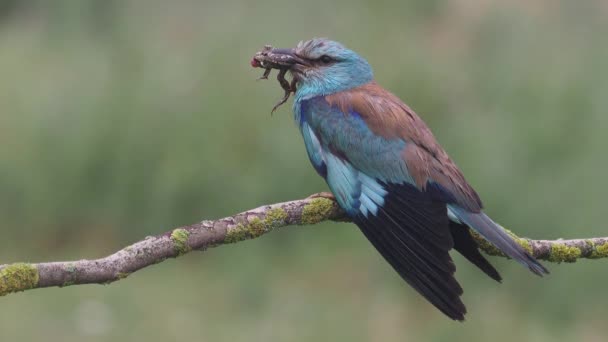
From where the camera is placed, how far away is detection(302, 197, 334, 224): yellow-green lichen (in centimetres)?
462

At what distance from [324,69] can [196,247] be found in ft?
5.62

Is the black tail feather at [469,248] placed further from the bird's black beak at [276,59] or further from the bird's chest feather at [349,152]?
the bird's black beak at [276,59]

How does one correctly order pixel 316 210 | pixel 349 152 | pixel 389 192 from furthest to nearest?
pixel 349 152
pixel 389 192
pixel 316 210

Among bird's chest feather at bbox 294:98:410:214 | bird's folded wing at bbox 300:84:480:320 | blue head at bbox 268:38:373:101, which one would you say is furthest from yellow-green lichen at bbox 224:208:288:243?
blue head at bbox 268:38:373:101

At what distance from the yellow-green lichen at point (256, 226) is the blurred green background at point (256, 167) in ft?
10.8

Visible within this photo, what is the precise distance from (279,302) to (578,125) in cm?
240

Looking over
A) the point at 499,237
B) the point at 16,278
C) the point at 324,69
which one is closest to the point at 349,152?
the point at 324,69

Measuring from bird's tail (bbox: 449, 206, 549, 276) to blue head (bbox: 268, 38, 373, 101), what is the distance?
89 cm

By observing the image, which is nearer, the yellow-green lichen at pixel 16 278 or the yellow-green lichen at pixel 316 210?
the yellow-green lichen at pixel 16 278

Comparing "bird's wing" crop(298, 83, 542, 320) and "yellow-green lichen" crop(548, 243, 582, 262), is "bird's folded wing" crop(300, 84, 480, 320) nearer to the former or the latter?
"bird's wing" crop(298, 83, 542, 320)

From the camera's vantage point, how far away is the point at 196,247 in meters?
4.13

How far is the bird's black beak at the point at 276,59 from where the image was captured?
18.4 feet

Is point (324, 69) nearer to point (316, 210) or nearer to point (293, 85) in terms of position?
point (293, 85)

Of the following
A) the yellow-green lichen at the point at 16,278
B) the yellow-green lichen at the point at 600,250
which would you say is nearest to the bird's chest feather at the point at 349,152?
the yellow-green lichen at the point at 600,250
